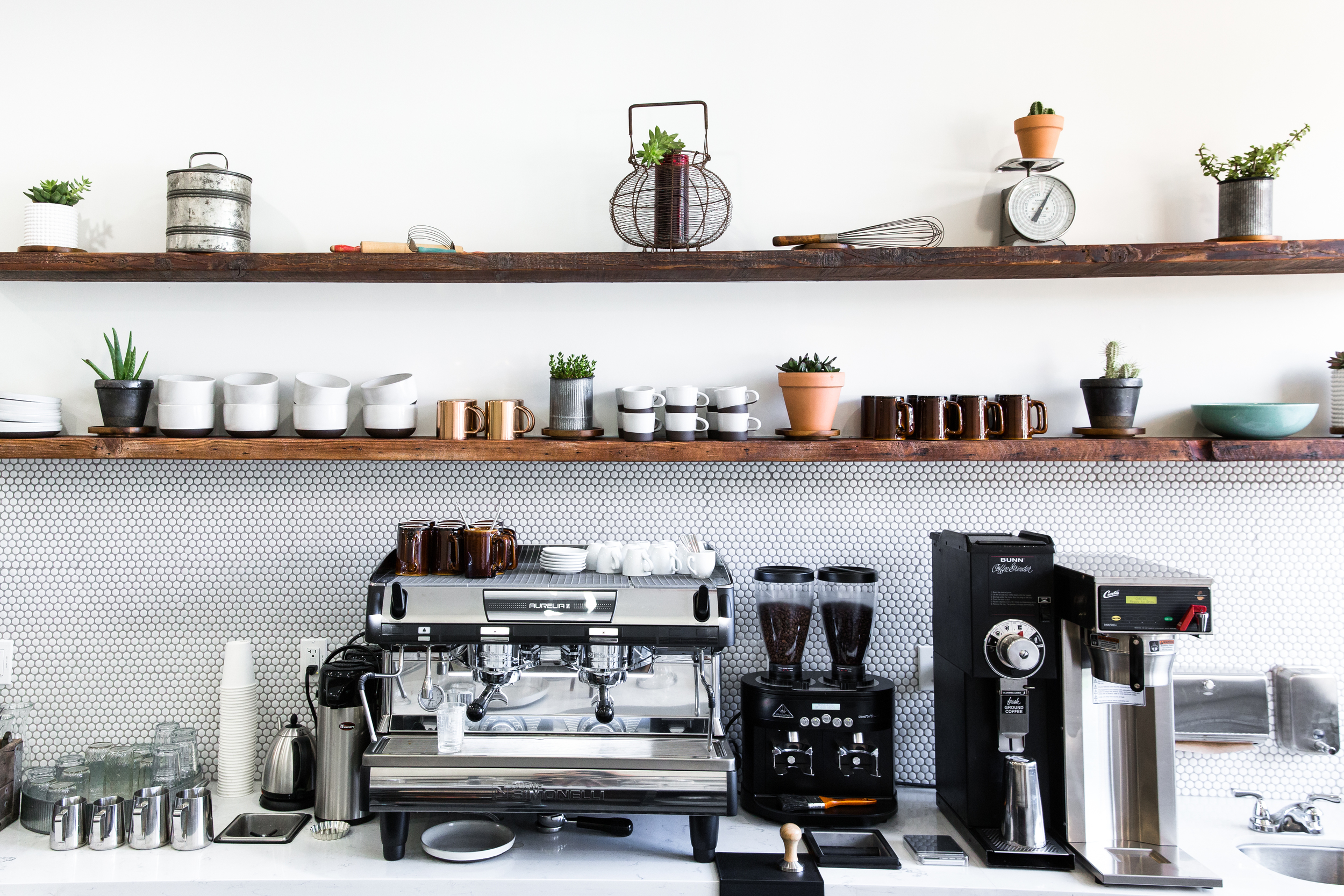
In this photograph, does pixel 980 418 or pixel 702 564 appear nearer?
pixel 702 564

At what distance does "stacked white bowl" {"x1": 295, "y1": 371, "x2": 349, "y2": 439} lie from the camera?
2064 millimetres

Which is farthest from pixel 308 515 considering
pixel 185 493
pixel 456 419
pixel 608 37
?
pixel 608 37

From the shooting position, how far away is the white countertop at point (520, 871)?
5.46 ft

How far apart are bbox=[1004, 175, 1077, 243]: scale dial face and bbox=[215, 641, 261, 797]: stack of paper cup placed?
6.88ft

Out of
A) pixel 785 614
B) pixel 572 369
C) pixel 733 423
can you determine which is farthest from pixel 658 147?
pixel 785 614

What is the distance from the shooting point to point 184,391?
2.07m

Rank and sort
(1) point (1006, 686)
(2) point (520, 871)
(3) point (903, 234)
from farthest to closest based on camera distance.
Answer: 1. (3) point (903, 234)
2. (1) point (1006, 686)
3. (2) point (520, 871)

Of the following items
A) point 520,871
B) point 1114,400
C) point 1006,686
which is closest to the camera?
point 520,871

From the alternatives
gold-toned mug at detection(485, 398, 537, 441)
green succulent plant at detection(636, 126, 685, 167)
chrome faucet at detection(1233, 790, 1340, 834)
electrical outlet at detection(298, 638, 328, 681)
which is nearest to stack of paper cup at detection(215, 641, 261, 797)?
electrical outlet at detection(298, 638, 328, 681)

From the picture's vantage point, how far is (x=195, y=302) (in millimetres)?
2215

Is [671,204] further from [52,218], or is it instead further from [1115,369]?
[52,218]

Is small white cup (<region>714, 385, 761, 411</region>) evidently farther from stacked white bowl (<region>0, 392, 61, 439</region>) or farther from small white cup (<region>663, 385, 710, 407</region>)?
stacked white bowl (<region>0, 392, 61, 439</region>)

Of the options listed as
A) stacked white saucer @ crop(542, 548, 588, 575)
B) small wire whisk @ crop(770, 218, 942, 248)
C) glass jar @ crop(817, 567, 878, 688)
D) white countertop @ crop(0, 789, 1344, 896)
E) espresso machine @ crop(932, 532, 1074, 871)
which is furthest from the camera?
small wire whisk @ crop(770, 218, 942, 248)

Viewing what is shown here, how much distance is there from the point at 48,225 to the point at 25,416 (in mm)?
444
